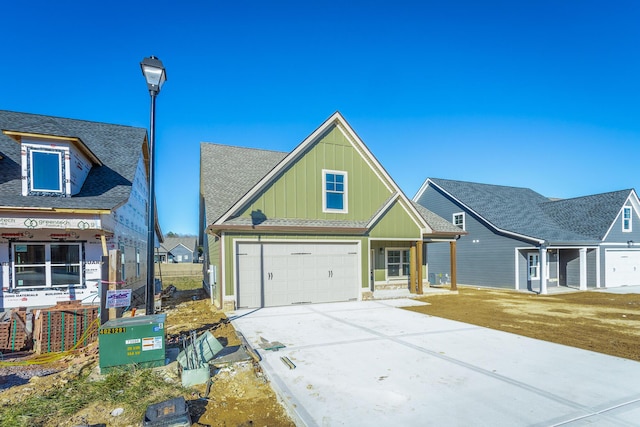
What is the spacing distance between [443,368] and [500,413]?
1746mm

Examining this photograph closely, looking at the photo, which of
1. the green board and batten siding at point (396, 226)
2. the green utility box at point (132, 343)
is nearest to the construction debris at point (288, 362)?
the green utility box at point (132, 343)

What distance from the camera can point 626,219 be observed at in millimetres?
23391

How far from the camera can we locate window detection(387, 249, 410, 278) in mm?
18547

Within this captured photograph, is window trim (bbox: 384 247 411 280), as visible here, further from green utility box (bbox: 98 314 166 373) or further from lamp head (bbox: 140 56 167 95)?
lamp head (bbox: 140 56 167 95)

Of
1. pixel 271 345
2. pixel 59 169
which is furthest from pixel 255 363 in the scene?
pixel 59 169

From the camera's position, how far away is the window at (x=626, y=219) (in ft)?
76.1

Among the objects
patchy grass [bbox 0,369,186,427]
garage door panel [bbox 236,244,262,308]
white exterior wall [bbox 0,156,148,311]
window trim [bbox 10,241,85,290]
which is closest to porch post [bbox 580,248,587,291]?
garage door panel [bbox 236,244,262,308]

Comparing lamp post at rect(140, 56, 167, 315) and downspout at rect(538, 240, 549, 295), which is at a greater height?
lamp post at rect(140, 56, 167, 315)

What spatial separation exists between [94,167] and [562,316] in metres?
18.9

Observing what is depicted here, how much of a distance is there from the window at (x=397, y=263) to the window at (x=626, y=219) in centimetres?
1630

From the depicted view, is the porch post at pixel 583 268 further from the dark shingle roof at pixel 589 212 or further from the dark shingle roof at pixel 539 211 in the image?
the dark shingle roof at pixel 589 212

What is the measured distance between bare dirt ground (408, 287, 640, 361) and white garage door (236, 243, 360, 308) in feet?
11.0

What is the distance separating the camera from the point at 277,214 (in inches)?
551

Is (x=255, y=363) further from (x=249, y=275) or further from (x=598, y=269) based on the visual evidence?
(x=598, y=269)
